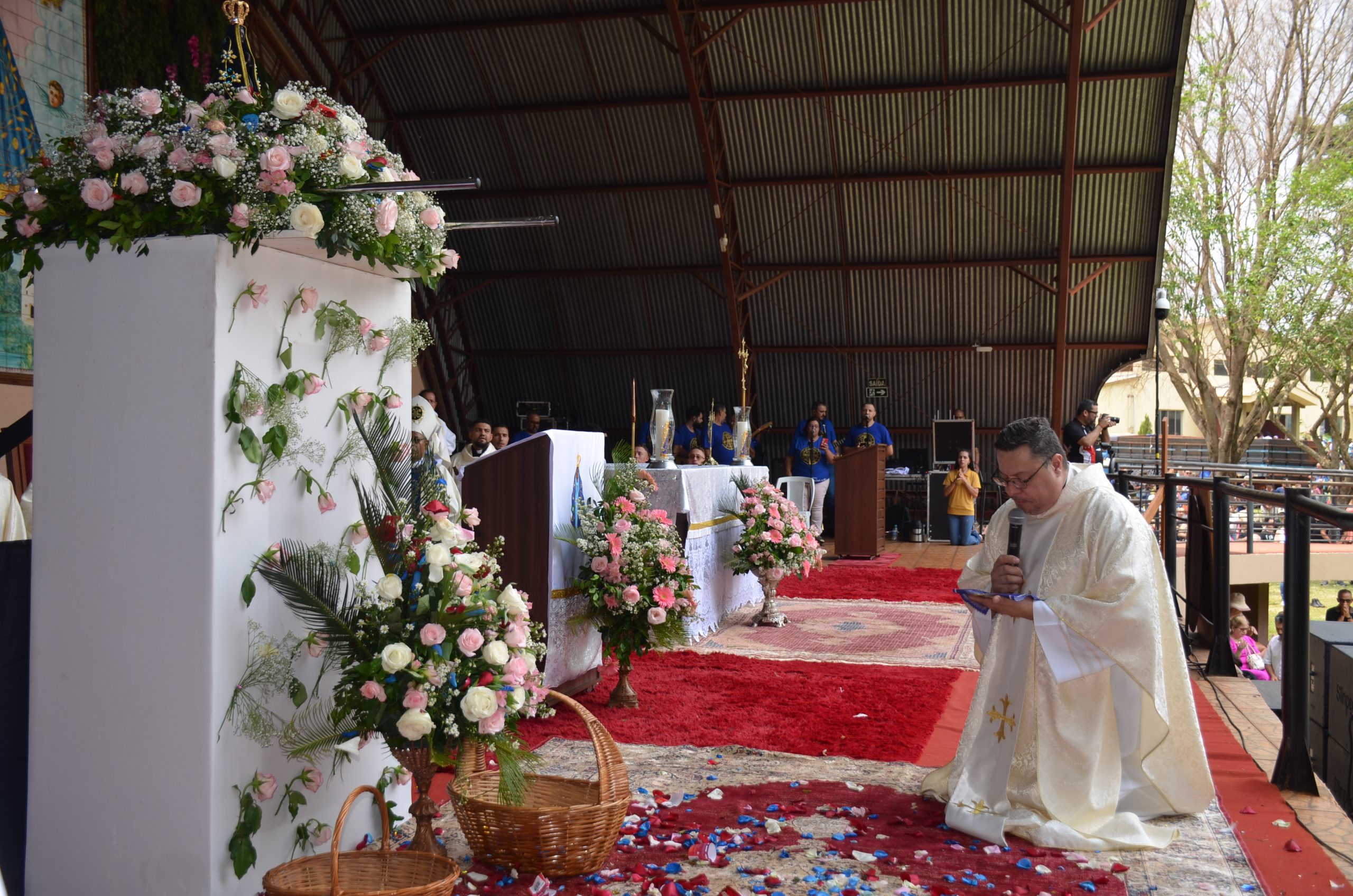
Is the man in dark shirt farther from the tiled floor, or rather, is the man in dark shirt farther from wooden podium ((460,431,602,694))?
wooden podium ((460,431,602,694))

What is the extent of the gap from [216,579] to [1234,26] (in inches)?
963

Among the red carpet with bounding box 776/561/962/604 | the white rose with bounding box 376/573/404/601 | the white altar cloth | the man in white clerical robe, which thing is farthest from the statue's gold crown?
the red carpet with bounding box 776/561/962/604

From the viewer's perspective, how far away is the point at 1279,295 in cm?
2166

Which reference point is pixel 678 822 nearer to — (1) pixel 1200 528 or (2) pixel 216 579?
(2) pixel 216 579

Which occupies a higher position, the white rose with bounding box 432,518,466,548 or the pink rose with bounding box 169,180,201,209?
the pink rose with bounding box 169,180,201,209

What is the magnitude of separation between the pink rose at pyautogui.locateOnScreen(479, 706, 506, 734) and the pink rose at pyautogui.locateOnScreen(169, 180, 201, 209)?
1.49m

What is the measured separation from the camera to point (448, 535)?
10.1 ft

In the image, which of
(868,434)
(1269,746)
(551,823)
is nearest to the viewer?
(551,823)

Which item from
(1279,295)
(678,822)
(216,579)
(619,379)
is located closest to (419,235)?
(216,579)

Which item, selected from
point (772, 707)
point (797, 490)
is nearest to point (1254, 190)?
point (797, 490)

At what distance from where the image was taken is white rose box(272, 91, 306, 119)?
9.57 ft

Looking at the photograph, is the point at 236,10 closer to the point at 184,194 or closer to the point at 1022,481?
the point at 184,194

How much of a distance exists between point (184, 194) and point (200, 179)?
0.10 meters

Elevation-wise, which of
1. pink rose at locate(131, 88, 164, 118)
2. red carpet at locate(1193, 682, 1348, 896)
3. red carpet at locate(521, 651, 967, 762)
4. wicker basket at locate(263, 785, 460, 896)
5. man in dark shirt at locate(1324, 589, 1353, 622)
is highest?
pink rose at locate(131, 88, 164, 118)
